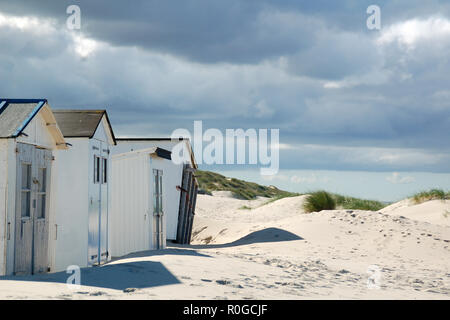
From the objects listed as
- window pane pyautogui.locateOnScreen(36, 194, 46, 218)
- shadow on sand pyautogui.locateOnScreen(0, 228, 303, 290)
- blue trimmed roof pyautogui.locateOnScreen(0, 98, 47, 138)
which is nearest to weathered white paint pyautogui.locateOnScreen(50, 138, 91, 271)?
window pane pyautogui.locateOnScreen(36, 194, 46, 218)

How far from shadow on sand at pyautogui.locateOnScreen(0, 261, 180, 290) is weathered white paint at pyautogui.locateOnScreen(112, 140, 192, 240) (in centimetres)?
953

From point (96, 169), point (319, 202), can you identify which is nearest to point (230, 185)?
point (319, 202)

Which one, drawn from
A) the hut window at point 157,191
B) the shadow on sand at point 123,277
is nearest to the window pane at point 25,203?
the shadow on sand at point 123,277

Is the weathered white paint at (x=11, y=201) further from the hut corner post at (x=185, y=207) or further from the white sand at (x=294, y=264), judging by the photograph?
the hut corner post at (x=185, y=207)

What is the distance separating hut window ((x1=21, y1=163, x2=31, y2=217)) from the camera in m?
10.4

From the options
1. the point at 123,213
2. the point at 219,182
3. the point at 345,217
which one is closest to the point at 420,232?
the point at 345,217

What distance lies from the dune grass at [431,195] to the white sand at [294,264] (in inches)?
39.6

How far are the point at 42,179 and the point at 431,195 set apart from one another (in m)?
19.0

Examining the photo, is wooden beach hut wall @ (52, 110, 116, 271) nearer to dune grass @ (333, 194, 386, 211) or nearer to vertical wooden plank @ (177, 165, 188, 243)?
vertical wooden plank @ (177, 165, 188, 243)

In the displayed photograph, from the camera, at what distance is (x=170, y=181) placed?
19484mm

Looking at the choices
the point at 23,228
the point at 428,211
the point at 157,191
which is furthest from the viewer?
the point at 428,211

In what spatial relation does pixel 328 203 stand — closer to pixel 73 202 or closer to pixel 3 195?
pixel 73 202
